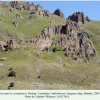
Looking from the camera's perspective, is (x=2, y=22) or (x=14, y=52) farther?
(x=2, y=22)

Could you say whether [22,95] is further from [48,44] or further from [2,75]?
[48,44]

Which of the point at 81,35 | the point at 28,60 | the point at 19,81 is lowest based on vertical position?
the point at 19,81

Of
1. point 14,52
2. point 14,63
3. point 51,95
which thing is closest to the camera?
point 51,95

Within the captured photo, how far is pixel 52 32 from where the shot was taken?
194125mm

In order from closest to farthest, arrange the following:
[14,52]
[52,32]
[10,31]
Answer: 1. [14,52]
2. [10,31]
3. [52,32]

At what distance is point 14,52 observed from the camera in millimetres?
105188

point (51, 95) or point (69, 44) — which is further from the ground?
point (69, 44)

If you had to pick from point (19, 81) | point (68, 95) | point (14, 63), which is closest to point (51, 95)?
point (68, 95)

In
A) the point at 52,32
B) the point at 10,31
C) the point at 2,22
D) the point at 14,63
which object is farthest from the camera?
the point at 52,32

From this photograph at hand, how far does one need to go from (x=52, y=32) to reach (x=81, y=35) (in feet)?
79.0

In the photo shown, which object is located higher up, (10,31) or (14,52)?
(10,31)

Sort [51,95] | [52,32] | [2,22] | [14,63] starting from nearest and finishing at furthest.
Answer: [51,95] < [14,63] < [2,22] < [52,32]

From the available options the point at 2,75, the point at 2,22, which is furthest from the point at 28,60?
the point at 2,22

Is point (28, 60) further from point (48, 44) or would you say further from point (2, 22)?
point (2, 22)
